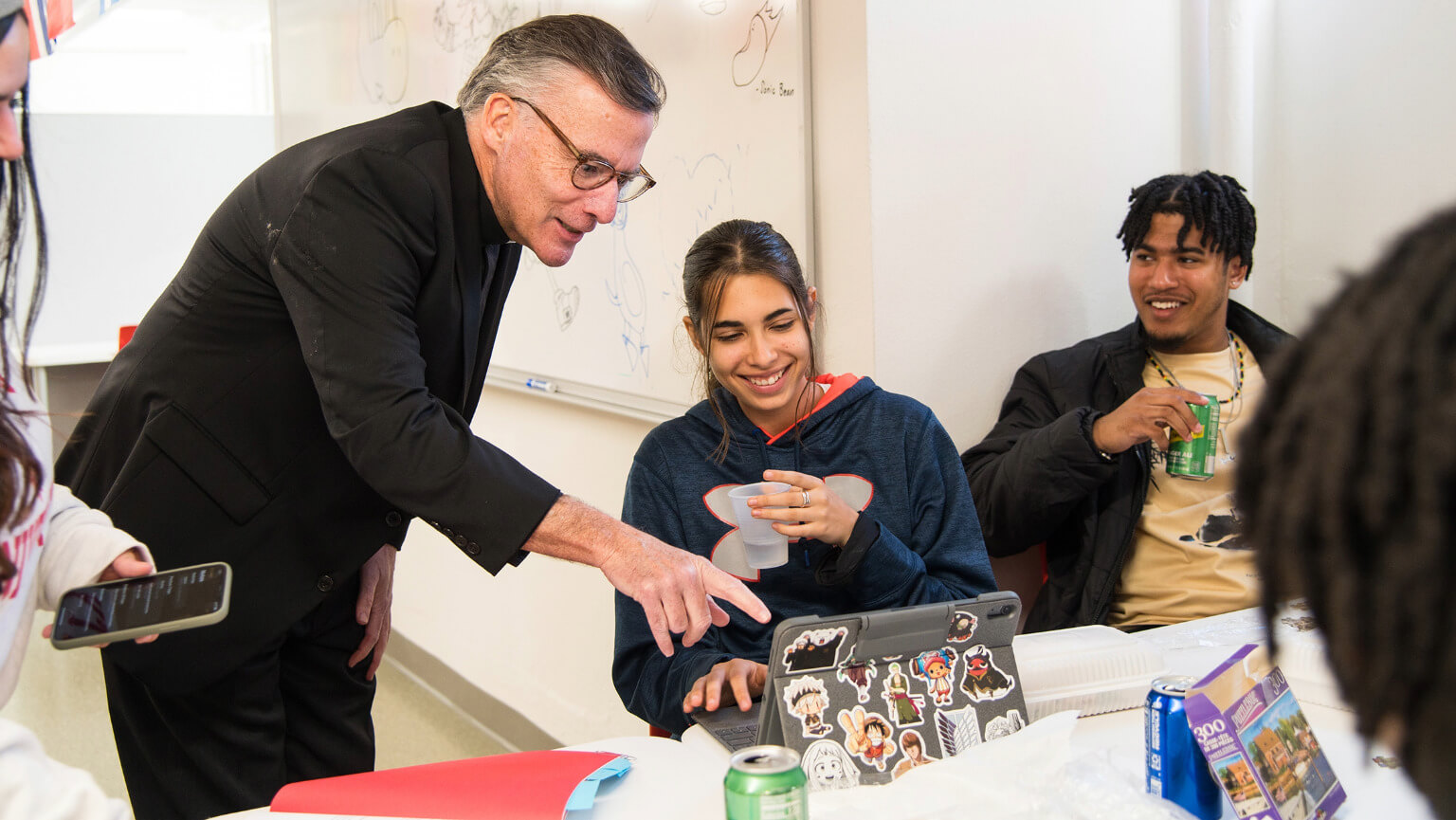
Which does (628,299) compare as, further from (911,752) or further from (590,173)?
(911,752)

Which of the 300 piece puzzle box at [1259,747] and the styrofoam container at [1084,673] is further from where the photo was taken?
the styrofoam container at [1084,673]

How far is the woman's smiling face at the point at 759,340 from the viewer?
183cm

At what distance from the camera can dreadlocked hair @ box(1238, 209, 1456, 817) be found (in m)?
0.48

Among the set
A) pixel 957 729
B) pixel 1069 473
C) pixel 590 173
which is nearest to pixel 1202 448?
pixel 1069 473

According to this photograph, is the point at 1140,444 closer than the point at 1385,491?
No

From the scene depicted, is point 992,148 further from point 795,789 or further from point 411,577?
point 411,577

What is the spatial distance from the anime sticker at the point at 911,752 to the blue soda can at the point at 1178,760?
235 mm

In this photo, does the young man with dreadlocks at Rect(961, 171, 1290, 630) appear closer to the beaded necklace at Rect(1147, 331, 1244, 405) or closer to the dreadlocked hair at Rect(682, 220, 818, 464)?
the beaded necklace at Rect(1147, 331, 1244, 405)

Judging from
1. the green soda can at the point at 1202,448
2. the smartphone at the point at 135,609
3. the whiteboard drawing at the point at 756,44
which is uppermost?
the whiteboard drawing at the point at 756,44

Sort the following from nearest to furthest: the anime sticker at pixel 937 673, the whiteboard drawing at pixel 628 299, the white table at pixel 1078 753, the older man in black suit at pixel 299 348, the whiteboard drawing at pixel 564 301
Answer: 1. the white table at pixel 1078 753
2. the anime sticker at pixel 937 673
3. the older man in black suit at pixel 299 348
4. the whiteboard drawing at pixel 628 299
5. the whiteboard drawing at pixel 564 301

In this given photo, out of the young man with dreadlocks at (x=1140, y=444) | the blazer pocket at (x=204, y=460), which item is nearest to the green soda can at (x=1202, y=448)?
the young man with dreadlocks at (x=1140, y=444)

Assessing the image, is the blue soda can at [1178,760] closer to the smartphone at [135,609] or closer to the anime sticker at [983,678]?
the anime sticker at [983,678]

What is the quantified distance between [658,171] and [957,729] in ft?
5.32

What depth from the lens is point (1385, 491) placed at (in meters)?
0.49
